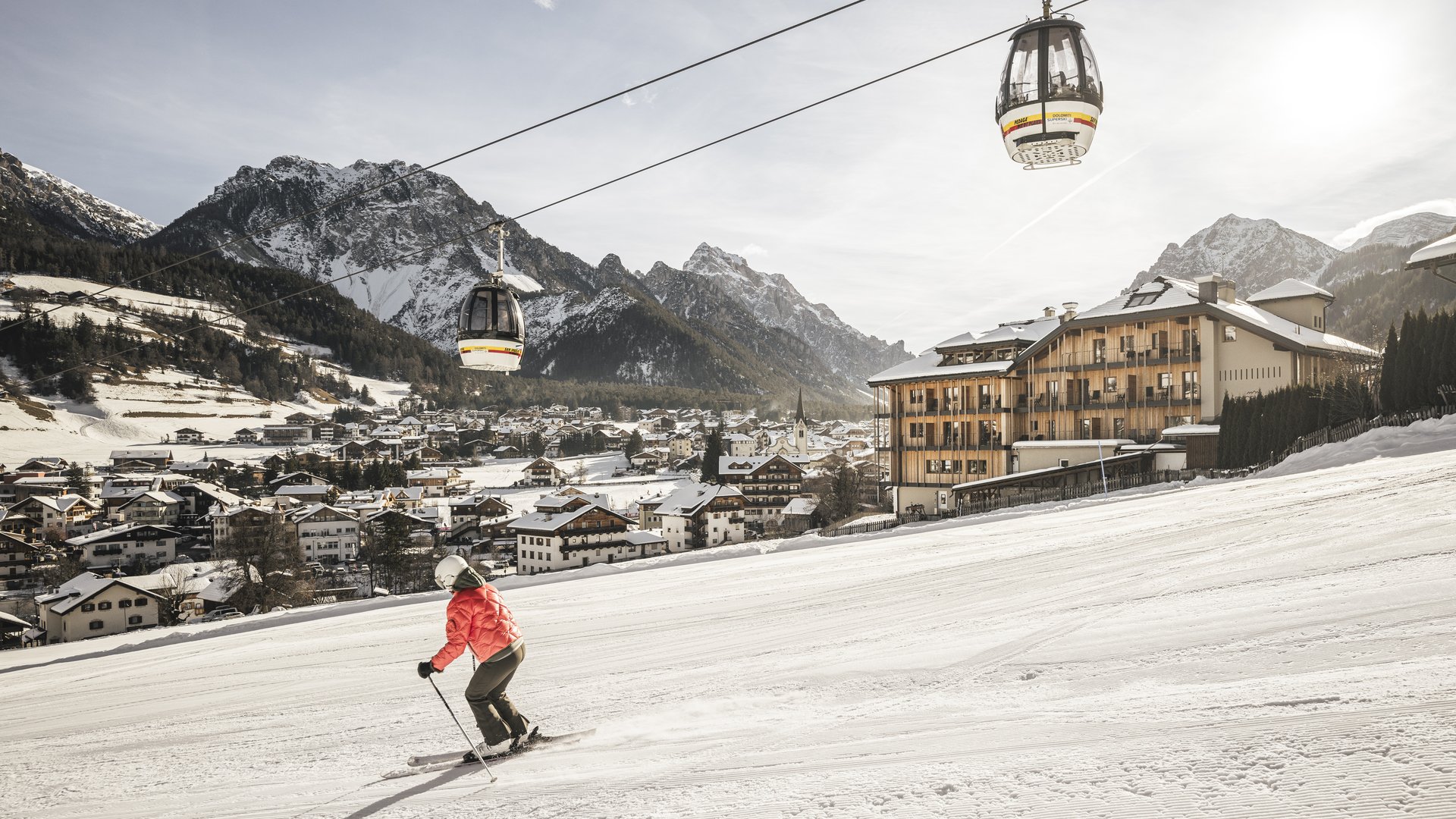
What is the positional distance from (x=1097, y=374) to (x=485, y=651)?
34.2 metres

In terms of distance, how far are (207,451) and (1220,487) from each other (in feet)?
492

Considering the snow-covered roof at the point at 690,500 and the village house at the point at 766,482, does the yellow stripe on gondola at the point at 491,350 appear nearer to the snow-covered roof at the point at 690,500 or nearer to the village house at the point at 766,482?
the snow-covered roof at the point at 690,500

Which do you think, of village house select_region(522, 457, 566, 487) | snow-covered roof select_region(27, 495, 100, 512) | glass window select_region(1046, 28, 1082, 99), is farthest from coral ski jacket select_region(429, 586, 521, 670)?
village house select_region(522, 457, 566, 487)

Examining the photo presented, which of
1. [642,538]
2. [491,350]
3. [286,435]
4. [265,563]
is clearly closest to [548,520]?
[642,538]

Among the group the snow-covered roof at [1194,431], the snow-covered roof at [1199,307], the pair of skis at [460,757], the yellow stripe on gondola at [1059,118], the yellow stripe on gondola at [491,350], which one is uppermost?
the snow-covered roof at [1199,307]

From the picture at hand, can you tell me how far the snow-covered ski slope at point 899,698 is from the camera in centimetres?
363

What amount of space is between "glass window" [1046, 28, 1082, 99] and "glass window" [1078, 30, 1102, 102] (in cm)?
6

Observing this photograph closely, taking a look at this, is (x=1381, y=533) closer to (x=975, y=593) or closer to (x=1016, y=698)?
(x=975, y=593)

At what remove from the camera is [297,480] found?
95375mm

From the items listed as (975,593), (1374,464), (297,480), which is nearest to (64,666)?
(975,593)

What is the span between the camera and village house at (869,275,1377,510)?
30.4 meters

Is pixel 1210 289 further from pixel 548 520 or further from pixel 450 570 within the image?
pixel 548 520

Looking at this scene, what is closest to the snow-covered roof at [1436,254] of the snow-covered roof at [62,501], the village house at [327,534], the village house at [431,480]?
the village house at [327,534]

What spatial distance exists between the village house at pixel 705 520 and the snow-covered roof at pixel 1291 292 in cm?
4122
